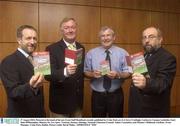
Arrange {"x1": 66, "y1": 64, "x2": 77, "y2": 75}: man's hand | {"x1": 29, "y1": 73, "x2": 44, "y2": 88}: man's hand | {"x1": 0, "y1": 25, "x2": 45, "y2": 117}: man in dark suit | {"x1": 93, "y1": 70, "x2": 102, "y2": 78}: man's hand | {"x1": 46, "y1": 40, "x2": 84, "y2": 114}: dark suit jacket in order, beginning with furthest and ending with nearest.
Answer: {"x1": 93, "y1": 70, "x2": 102, "y2": 78}: man's hand
{"x1": 46, "y1": 40, "x2": 84, "y2": 114}: dark suit jacket
{"x1": 66, "y1": 64, "x2": 77, "y2": 75}: man's hand
{"x1": 0, "y1": 25, "x2": 45, "y2": 117}: man in dark suit
{"x1": 29, "y1": 73, "x2": 44, "y2": 88}: man's hand

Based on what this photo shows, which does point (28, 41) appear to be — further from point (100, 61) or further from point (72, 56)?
point (100, 61)

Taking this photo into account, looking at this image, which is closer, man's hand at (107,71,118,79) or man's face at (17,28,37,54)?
man's face at (17,28,37,54)

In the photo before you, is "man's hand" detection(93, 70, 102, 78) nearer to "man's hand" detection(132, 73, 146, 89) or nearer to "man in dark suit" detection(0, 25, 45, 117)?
"man in dark suit" detection(0, 25, 45, 117)

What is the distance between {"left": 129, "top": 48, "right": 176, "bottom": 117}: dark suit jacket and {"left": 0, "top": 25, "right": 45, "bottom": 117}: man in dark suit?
0.92 m

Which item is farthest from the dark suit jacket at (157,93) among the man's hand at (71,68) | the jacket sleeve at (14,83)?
the jacket sleeve at (14,83)

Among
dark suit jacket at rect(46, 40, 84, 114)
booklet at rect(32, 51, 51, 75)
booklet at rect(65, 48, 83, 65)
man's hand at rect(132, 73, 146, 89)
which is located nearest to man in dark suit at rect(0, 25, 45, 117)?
booklet at rect(32, 51, 51, 75)

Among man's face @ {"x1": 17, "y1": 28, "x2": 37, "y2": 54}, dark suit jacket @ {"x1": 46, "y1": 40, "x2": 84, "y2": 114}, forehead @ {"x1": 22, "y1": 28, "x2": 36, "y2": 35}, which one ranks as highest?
forehead @ {"x1": 22, "y1": 28, "x2": 36, "y2": 35}

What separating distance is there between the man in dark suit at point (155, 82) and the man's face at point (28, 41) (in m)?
0.98

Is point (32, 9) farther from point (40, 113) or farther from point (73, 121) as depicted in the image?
point (73, 121)

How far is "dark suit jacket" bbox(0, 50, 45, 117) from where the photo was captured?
252 centimetres

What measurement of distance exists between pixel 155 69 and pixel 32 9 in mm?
2632

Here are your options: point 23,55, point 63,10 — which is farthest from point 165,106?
point 63,10

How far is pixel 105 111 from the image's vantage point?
145 inches

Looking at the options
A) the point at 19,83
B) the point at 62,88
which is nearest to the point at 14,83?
the point at 19,83
